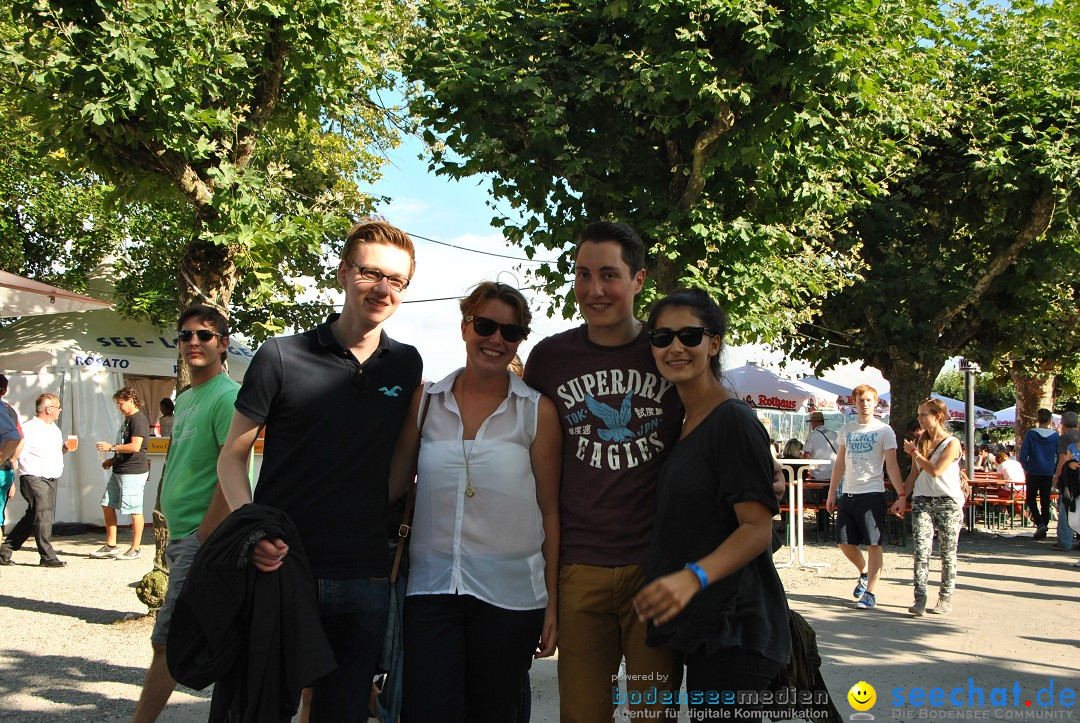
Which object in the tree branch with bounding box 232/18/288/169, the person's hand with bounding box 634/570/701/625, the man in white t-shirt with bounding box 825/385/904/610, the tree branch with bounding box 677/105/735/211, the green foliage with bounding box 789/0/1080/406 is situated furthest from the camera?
the green foliage with bounding box 789/0/1080/406

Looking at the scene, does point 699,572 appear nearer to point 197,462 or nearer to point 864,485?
point 197,462

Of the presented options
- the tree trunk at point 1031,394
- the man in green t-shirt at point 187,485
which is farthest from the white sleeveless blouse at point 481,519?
the tree trunk at point 1031,394

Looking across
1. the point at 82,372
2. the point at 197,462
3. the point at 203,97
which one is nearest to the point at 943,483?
the point at 197,462

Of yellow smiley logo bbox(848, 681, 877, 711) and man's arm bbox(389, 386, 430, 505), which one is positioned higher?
man's arm bbox(389, 386, 430, 505)

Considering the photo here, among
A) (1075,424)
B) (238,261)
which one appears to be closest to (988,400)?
(1075,424)

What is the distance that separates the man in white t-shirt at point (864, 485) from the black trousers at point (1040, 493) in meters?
7.51

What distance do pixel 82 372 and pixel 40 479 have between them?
366 cm

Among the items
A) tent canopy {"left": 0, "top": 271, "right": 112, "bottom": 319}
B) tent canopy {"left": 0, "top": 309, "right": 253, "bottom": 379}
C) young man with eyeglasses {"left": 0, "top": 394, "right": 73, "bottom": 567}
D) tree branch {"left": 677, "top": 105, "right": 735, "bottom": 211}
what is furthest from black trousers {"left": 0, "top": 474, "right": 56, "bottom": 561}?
tree branch {"left": 677, "top": 105, "right": 735, "bottom": 211}

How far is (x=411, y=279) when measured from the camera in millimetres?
2938

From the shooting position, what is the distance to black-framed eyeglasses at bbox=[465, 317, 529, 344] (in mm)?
2873

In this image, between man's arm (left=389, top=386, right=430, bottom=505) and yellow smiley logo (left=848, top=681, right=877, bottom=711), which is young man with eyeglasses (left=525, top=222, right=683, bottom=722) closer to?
man's arm (left=389, top=386, right=430, bottom=505)

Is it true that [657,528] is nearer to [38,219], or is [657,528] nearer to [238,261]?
[238,261]

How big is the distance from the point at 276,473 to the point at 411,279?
0.78m

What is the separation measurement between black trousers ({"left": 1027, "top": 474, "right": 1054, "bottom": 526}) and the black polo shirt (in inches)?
569
